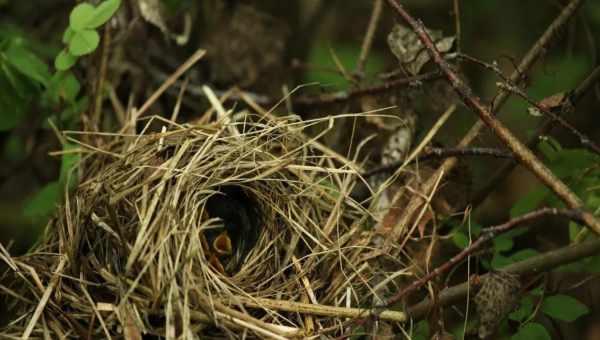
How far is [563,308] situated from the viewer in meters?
1.67

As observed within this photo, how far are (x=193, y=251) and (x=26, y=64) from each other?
77 cm

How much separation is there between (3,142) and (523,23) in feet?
6.42

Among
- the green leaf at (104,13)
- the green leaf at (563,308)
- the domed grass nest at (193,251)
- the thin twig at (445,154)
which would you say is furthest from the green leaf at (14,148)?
the green leaf at (563,308)

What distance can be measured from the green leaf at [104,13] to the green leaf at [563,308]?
43.0 inches

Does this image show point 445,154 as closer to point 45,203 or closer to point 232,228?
point 232,228

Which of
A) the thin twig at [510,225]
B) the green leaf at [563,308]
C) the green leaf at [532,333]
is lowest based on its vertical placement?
the green leaf at [532,333]

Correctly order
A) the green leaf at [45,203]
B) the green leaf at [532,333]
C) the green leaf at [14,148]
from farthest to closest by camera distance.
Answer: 1. the green leaf at [14,148]
2. the green leaf at [45,203]
3. the green leaf at [532,333]

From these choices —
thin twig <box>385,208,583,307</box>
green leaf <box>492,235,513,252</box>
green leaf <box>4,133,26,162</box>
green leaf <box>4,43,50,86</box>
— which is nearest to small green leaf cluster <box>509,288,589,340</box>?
green leaf <box>492,235,513,252</box>

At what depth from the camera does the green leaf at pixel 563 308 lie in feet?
5.41

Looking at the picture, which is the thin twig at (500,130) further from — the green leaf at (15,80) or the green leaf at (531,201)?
the green leaf at (15,80)

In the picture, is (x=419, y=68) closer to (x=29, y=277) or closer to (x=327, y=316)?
(x=327, y=316)

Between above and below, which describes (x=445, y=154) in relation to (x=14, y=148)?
above

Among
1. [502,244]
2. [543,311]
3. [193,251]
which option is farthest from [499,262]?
[193,251]

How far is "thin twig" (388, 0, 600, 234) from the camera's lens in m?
1.54
